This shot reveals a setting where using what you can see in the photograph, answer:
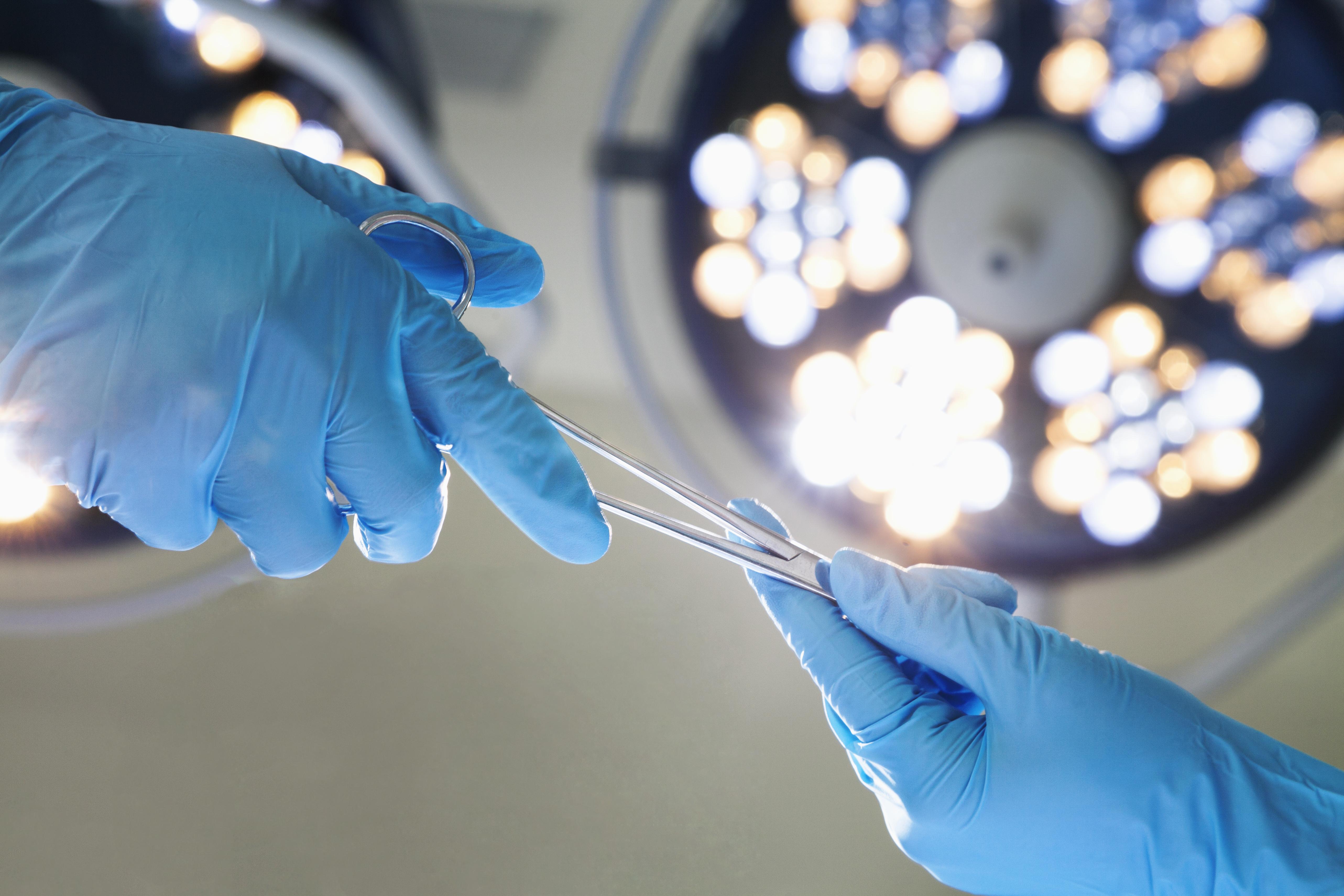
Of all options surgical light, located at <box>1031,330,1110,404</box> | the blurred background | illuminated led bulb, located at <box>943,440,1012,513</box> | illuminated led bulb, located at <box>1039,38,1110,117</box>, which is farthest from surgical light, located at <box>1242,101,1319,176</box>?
illuminated led bulb, located at <box>943,440,1012,513</box>

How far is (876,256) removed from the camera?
61.2 inches

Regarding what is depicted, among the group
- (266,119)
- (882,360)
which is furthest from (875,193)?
(266,119)

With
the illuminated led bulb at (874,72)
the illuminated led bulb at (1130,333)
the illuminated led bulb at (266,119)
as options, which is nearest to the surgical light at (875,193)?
the illuminated led bulb at (874,72)

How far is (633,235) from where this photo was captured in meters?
1.57

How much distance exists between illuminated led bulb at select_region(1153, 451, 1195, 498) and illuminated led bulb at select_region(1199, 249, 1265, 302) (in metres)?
0.31

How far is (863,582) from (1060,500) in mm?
899

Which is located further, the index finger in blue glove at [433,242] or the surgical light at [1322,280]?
the surgical light at [1322,280]

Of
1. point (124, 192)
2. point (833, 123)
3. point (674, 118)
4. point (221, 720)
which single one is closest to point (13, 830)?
point (221, 720)

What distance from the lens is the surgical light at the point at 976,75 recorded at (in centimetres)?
151

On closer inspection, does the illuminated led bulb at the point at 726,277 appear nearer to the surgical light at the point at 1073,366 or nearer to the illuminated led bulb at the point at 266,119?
the surgical light at the point at 1073,366

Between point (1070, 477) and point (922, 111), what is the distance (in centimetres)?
74

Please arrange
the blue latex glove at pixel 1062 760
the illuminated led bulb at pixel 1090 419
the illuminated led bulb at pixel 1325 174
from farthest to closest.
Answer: the illuminated led bulb at pixel 1090 419, the illuminated led bulb at pixel 1325 174, the blue latex glove at pixel 1062 760

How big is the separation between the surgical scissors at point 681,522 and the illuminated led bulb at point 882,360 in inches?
28.2

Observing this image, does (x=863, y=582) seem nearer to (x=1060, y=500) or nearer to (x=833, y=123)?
(x=1060, y=500)
